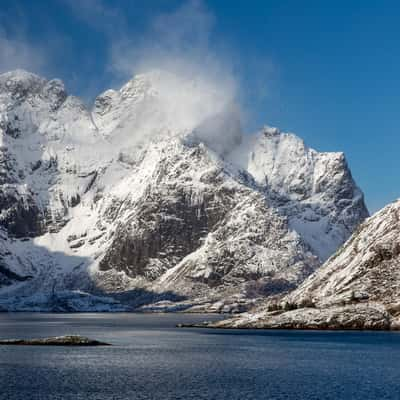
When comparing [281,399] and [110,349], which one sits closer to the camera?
[281,399]

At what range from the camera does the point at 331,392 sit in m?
123

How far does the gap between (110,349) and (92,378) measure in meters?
59.5

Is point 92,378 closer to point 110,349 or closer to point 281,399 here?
point 281,399

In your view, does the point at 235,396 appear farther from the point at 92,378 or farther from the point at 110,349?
the point at 110,349

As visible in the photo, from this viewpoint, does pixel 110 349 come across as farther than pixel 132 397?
Yes

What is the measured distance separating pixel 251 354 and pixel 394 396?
65789mm

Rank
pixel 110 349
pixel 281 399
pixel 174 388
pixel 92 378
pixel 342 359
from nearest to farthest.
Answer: pixel 281 399, pixel 174 388, pixel 92 378, pixel 342 359, pixel 110 349

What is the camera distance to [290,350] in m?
191

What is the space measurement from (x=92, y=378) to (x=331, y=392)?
4268 cm

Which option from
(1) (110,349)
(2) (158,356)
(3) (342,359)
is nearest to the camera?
(3) (342,359)

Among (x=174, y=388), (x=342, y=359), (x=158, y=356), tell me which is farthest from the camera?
(x=158, y=356)

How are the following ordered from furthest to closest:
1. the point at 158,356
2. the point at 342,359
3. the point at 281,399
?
the point at 158,356 → the point at 342,359 → the point at 281,399

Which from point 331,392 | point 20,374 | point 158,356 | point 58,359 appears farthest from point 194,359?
point 331,392

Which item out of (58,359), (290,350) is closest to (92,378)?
(58,359)
